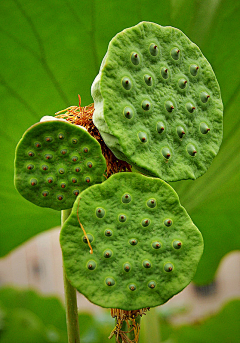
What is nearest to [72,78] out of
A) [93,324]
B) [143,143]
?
[143,143]

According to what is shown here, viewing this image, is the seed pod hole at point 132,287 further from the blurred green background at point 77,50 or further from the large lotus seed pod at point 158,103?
the blurred green background at point 77,50

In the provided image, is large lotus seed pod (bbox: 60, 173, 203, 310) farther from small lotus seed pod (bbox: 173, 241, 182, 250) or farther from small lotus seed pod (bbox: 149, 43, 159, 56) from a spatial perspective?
small lotus seed pod (bbox: 149, 43, 159, 56)

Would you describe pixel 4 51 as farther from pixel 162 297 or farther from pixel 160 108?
pixel 162 297

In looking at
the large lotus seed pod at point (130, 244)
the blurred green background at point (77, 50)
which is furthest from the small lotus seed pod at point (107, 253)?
the blurred green background at point (77, 50)

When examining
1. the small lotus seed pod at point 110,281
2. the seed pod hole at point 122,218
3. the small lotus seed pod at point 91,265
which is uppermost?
the seed pod hole at point 122,218

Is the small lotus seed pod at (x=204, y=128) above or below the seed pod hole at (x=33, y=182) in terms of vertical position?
above

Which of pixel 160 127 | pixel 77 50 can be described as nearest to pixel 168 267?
pixel 160 127

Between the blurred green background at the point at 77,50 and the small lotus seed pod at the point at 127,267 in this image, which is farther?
the blurred green background at the point at 77,50

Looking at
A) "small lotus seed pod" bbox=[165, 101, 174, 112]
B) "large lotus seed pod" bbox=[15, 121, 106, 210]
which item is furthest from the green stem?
"small lotus seed pod" bbox=[165, 101, 174, 112]
